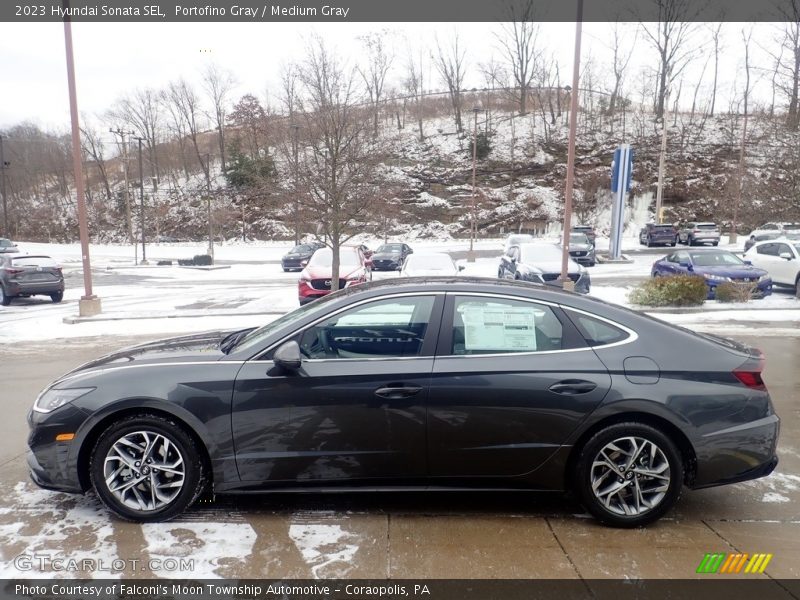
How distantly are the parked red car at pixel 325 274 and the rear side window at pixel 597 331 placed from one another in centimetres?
1034

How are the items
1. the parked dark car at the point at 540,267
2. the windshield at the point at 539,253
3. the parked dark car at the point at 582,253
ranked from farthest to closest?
1. the parked dark car at the point at 582,253
2. the windshield at the point at 539,253
3. the parked dark car at the point at 540,267

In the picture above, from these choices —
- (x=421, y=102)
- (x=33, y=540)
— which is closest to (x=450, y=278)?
(x=33, y=540)

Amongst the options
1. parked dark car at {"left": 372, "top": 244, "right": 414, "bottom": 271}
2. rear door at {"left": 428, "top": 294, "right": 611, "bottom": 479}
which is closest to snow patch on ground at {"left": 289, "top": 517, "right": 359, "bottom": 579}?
rear door at {"left": 428, "top": 294, "right": 611, "bottom": 479}

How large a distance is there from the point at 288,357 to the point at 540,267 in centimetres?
1308

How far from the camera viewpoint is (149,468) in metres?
3.19

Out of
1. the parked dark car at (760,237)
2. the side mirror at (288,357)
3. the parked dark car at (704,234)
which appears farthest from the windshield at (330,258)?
the parked dark car at (704,234)

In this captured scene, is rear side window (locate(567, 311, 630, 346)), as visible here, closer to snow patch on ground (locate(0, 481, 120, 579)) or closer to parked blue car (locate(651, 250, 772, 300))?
snow patch on ground (locate(0, 481, 120, 579))

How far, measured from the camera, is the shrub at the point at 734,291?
12570 mm

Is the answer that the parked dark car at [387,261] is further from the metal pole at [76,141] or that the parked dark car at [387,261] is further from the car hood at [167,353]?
the car hood at [167,353]

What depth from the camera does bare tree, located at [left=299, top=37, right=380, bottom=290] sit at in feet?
47.6

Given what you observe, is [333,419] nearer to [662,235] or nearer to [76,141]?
[76,141]

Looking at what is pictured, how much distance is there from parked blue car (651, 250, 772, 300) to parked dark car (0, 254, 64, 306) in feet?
62.4

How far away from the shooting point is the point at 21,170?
74.1 meters

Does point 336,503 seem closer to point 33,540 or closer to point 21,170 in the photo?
point 33,540
